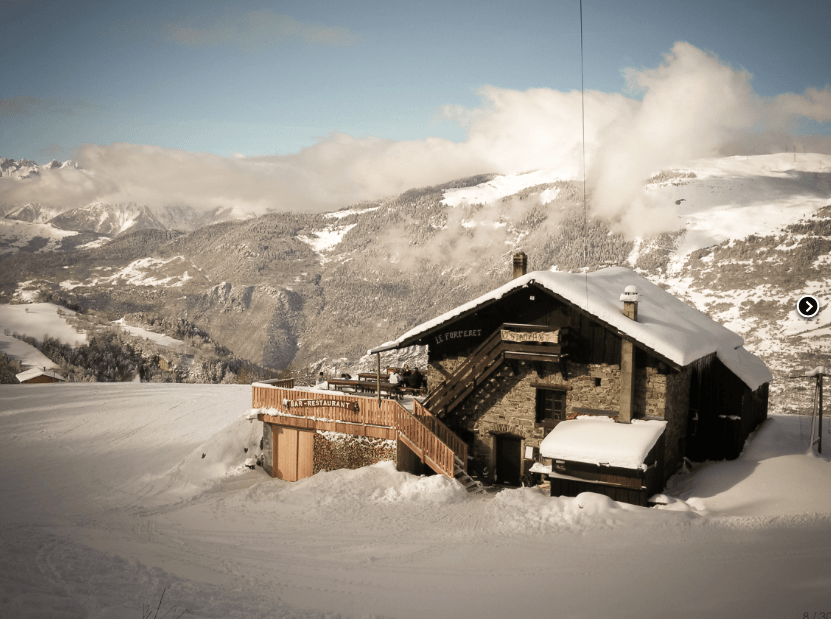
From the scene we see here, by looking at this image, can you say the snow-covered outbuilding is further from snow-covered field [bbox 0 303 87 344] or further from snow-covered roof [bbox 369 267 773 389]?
snow-covered field [bbox 0 303 87 344]

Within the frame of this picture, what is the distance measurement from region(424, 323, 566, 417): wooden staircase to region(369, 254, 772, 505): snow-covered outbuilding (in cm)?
4

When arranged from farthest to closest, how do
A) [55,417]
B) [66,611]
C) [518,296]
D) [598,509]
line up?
[55,417], [518,296], [598,509], [66,611]

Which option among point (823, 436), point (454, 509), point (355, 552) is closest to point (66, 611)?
point (355, 552)

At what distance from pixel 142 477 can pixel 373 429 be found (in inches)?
467

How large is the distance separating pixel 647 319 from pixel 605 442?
16.8 feet

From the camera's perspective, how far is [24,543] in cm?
1509

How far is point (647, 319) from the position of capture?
772 inches

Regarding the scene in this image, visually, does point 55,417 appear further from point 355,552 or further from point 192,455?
point 355,552

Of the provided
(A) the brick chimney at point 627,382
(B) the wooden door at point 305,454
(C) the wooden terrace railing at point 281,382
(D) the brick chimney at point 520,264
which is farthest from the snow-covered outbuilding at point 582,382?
(C) the wooden terrace railing at point 281,382

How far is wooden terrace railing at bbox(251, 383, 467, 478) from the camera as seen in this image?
1965 cm

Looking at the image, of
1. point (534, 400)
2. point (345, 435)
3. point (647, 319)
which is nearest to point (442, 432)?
point (534, 400)

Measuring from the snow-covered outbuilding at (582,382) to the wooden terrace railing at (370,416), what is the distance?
4.01 feet

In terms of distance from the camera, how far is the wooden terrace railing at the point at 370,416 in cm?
1965

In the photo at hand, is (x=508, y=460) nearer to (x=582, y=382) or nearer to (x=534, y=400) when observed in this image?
(x=534, y=400)
